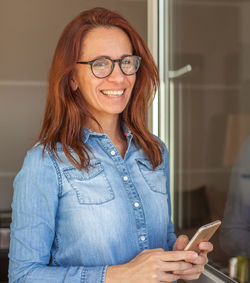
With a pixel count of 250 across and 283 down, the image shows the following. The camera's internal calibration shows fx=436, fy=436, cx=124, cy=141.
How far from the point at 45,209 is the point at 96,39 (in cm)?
51

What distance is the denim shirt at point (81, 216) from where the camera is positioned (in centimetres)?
113

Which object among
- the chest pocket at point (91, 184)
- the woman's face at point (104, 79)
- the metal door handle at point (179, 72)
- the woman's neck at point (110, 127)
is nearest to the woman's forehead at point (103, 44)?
the woman's face at point (104, 79)

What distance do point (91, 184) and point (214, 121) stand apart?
52 centimetres

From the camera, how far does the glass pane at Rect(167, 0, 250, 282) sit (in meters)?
1.29

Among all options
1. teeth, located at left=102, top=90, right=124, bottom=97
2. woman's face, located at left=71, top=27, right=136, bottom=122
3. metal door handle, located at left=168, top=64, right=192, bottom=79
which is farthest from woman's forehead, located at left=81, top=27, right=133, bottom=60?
metal door handle, located at left=168, top=64, right=192, bottom=79

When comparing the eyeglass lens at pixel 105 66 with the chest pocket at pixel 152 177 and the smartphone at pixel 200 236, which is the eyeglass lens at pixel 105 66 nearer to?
the chest pocket at pixel 152 177

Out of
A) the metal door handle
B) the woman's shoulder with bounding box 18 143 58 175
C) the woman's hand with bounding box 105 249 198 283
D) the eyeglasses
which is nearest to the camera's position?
the woman's hand with bounding box 105 249 198 283

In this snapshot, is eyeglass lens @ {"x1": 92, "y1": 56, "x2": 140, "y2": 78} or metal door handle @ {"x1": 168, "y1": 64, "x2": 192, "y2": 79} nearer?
eyeglass lens @ {"x1": 92, "y1": 56, "x2": 140, "y2": 78}

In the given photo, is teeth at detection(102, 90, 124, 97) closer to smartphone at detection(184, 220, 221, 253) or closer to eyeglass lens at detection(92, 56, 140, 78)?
eyeglass lens at detection(92, 56, 140, 78)

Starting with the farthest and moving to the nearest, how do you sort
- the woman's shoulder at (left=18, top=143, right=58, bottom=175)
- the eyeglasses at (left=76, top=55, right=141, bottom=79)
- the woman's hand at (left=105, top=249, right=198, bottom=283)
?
1. the eyeglasses at (left=76, top=55, right=141, bottom=79)
2. the woman's shoulder at (left=18, top=143, right=58, bottom=175)
3. the woman's hand at (left=105, top=249, right=198, bottom=283)

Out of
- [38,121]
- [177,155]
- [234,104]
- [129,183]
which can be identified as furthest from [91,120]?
[38,121]

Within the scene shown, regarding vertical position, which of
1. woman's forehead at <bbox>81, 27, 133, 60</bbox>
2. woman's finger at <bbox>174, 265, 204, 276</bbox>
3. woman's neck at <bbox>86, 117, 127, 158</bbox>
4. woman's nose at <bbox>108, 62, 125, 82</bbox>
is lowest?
woman's finger at <bbox>174, 265, 204, 276</bbox>

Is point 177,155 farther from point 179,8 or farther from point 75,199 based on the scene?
point 75,199

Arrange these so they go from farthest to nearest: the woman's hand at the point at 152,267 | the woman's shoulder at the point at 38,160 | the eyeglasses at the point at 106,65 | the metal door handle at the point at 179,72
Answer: the metal door handle at the point at 179,72, the eyeglasses at the point at 106,65, the woman's shoulder at the point at 38,160, the woman's hand at the point at 152,267
